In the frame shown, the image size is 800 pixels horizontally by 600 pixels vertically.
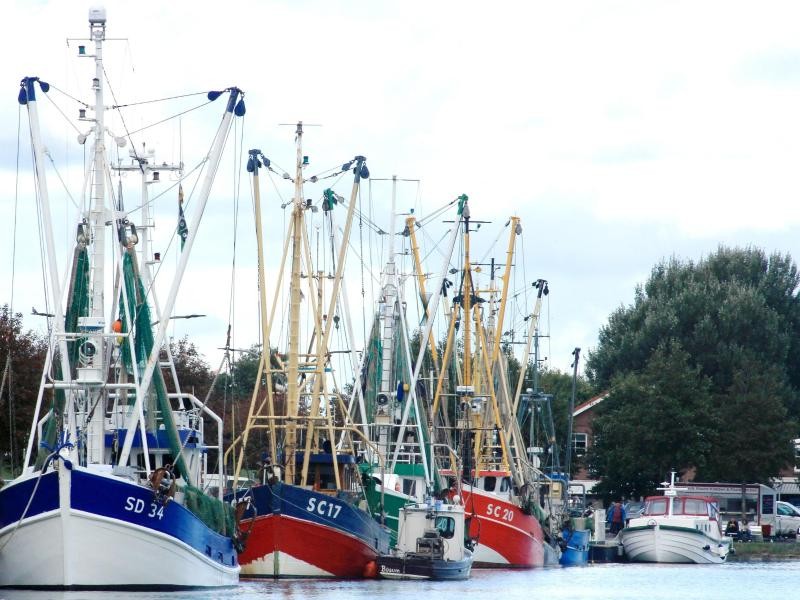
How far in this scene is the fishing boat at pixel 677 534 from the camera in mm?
77750

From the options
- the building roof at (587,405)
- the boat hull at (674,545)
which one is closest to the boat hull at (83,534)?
the boat hull at (674,545)

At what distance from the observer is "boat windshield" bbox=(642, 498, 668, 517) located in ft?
267

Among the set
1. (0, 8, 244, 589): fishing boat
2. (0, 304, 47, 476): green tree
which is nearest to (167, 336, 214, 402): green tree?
(0, 304, 47, 476): green tree

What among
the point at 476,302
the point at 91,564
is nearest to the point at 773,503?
the point at 476,302

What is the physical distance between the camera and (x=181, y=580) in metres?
43.6

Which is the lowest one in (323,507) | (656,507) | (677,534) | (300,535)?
(300,535)

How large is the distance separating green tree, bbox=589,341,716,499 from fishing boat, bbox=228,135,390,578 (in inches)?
1635

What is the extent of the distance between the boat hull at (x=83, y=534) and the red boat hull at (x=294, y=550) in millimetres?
10191

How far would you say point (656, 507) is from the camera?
268 feet

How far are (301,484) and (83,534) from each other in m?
14.6

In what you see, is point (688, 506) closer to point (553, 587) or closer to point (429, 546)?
point (553, 587)

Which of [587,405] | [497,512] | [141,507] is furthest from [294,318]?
[587,405]

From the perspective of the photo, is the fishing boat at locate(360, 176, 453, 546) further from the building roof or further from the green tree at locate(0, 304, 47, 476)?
the building roof

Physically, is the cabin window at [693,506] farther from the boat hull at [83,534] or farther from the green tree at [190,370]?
the boat hull at [83,534]
